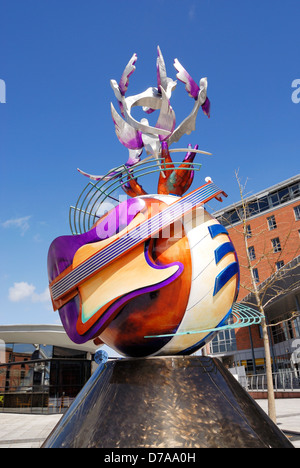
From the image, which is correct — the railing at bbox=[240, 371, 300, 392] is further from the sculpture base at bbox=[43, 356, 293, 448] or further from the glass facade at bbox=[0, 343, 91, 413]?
the sculpture base at bbox=[43, 356, 293, 448]

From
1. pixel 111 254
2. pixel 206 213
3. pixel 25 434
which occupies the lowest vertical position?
pixel 25 434

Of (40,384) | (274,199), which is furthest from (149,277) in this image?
(274,199)

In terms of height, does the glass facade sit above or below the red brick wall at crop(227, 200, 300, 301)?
below

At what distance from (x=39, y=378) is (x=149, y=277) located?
24.9 metres

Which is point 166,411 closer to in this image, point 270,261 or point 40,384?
point 40,384

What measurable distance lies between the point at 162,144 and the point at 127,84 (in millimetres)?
1710

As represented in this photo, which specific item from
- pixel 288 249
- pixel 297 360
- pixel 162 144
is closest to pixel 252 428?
pixel 162 144

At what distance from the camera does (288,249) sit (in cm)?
3950

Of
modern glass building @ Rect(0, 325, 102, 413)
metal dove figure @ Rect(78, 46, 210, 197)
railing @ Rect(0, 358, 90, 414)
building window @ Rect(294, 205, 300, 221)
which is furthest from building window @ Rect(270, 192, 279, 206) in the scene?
metal dove figure @ Rect(78, 46, 210, 197)

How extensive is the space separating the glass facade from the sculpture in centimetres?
2326

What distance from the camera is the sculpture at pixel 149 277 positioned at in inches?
192

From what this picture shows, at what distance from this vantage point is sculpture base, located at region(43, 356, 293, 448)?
407cm
